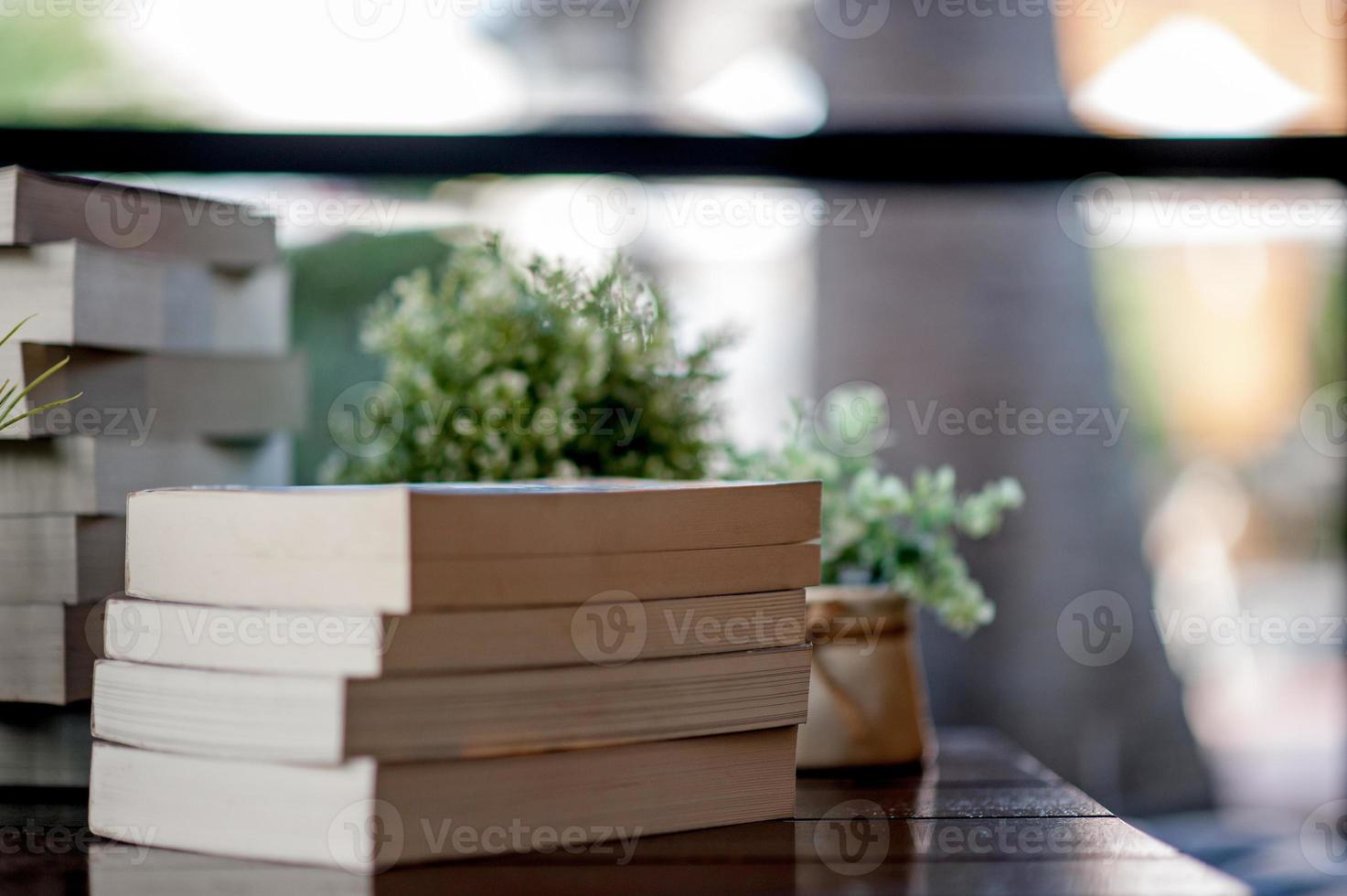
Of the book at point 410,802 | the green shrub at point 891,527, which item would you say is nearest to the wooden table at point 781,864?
the book at point 410,802

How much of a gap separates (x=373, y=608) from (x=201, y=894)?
167 mm

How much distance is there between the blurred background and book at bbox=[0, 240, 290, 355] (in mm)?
397

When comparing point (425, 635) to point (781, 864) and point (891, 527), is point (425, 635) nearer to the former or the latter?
point (781, 864)

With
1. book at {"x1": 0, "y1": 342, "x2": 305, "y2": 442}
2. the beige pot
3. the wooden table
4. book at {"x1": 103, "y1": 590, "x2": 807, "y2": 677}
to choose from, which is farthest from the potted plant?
book at {"x1": 0, "y1": 342, "x2": 305, "y2": 442}

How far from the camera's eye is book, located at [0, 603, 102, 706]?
792 mm

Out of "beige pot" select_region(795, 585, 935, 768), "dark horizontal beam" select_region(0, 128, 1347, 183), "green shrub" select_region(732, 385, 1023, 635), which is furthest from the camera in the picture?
"dark horizontal beam" select_region(0, 128, 1347, 183)

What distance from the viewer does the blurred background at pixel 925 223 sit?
1462mm

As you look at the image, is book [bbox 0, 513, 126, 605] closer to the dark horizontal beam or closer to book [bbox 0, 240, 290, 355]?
book [bbox 0, 240, 290, 355]

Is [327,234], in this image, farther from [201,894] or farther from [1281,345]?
[1281,345]

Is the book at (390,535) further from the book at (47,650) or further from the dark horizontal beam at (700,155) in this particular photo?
the dark horizontal beam at (700,155)

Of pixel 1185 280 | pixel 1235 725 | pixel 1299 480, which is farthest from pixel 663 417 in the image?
pixel 1235 725

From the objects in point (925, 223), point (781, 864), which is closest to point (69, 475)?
point (781, 864)

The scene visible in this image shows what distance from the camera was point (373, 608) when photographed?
0.60 meters

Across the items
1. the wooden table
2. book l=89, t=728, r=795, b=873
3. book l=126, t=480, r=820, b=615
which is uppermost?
book l=126, t=480, r=820, b=615
